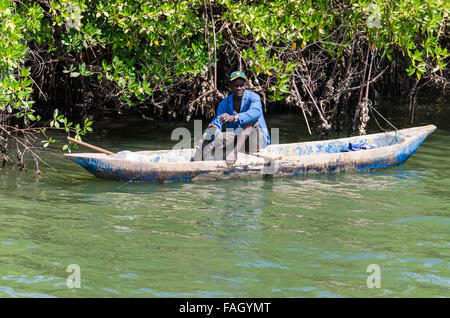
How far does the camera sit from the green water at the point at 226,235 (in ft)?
13.5

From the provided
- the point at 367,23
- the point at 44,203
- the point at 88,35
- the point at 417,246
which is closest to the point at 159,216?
the point at 44,203

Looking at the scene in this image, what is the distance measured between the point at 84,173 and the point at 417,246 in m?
3.89

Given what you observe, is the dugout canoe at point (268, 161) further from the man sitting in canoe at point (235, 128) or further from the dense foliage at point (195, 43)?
the dense foliage at point (195, 43)

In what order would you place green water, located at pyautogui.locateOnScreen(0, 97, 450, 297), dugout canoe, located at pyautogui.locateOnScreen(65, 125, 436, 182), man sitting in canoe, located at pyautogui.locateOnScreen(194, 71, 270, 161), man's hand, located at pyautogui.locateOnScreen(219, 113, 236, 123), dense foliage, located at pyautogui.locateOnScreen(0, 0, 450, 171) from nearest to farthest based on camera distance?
green water, located at pyautogui.locateOnScreen(0, 97, 450, 297)
dugout canoe, located at pyautogui.locateOnScreen(65, 125, 436, 182)
man's hand, located at pyautogui.locateOnScreen(219, 113, 236, 123)
man sitting in canoe, located at pyautogui.locateOnScreen(194, 71, 270, 161)
dense foliage, located at pyautogui.locateOnScreen(0, 0, 450, 171)

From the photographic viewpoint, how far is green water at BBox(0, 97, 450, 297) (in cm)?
411

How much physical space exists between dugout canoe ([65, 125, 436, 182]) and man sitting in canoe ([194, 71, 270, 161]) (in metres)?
0.19

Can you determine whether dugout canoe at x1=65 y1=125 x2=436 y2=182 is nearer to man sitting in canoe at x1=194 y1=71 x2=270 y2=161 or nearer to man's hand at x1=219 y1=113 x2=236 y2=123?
man sitting in canoe at x1=194 y1=71 x2=270 y2=161

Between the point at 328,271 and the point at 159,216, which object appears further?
the point at 159,216

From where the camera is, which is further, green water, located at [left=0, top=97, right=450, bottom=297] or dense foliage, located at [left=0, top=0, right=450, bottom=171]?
dense foliage, located at [left=0, top=0, right=450, bottom=171]

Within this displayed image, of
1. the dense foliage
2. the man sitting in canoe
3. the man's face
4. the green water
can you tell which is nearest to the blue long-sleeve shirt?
the man sitting in canoe

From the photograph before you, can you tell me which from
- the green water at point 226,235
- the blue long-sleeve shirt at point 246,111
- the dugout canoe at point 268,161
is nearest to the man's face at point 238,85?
the blue long-sleeve shirt at point 246,111
